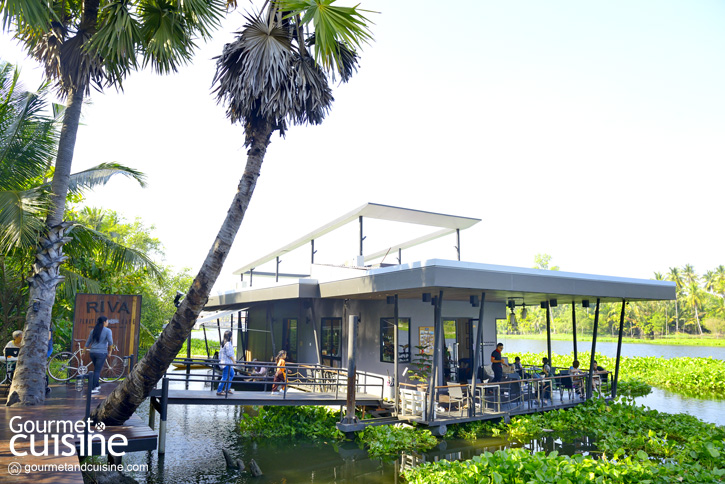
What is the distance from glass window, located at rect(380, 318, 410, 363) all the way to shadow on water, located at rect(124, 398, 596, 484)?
303 cm

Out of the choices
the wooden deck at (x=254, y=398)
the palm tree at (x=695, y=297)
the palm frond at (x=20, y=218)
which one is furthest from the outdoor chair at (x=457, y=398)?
the palm tree at (x=695, y=297)

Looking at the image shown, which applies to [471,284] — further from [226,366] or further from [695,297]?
[695,297]

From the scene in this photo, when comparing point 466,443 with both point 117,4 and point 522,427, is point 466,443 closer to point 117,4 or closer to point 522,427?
point 522,427

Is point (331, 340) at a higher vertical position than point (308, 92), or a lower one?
lower

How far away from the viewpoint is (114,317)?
39.6 feet

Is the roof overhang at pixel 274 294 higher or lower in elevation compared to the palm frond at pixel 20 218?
lower

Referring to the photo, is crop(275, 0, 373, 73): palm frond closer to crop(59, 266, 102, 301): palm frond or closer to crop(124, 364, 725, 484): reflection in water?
crop(124, 364, 725, 484): reflection in water

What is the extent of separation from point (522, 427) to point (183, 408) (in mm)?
10938

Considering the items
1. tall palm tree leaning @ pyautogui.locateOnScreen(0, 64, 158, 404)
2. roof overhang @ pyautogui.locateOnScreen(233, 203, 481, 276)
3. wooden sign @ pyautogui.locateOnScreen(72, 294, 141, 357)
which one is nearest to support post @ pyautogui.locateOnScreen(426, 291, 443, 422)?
roof overhang @ pyautogui.locateOnScreen(233, 203, 481, 276)

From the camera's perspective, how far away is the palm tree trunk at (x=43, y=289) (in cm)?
926

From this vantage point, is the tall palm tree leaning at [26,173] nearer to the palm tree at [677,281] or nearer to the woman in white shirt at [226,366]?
the woman in white shirt at [226,366]

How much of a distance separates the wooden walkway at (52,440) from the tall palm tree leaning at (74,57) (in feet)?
2.27

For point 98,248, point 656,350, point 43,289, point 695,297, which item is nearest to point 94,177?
point 98,248

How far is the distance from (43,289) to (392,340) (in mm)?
8637
